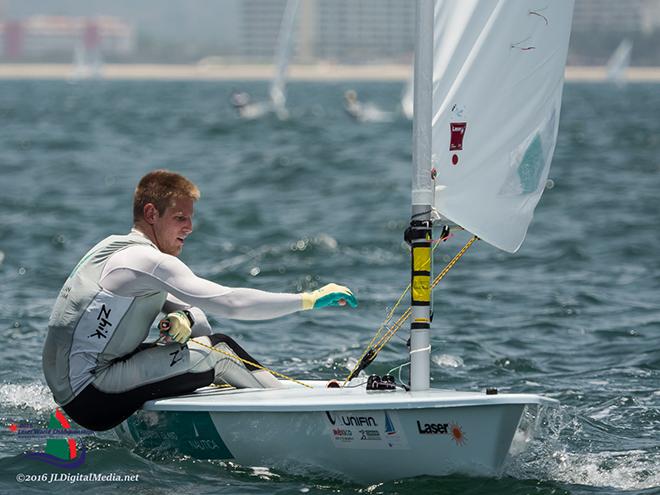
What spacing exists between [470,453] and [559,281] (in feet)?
20.3

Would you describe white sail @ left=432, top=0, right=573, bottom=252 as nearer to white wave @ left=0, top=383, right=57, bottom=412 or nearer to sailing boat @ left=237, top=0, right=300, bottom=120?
white wave @ left=0, top=383, right=57, bottom=412

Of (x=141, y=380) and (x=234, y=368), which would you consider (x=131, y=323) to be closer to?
(x=141, y=380)

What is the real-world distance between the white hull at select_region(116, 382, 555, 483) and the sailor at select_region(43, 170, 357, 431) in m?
0.12

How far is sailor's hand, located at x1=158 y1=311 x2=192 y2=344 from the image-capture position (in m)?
5.25

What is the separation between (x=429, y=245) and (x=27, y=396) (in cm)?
281

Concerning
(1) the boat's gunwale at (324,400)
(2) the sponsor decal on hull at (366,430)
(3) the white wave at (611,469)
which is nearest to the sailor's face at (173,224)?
(1) the boat's gunwale at (324,400)

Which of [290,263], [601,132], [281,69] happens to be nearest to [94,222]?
[290,263]

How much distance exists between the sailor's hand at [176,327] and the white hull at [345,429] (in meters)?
0.27

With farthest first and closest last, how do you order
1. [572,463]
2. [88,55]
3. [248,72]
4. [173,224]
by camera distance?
[88,55]
[248,72]
[572,463]
[173,224]

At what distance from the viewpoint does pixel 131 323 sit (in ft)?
17.3

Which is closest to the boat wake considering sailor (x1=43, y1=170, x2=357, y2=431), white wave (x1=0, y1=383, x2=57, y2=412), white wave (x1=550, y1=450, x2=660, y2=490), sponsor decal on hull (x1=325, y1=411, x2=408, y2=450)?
white wave (x1=550, y1=450, x2=660, y2=490)

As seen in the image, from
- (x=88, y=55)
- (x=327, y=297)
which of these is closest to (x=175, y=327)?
(x=327, y=297)

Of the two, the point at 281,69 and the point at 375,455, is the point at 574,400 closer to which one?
the point at 375,455

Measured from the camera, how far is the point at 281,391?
5.42m
